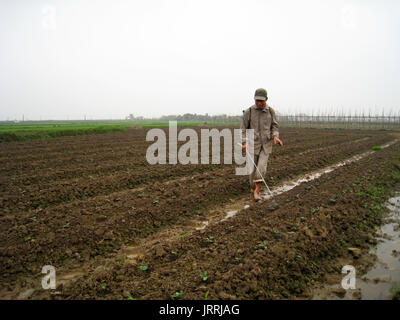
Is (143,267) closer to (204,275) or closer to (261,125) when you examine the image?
(204,275)

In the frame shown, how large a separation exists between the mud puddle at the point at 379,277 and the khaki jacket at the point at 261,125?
8.71ft

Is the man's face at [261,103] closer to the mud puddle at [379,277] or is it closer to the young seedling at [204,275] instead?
the mud puddle at [379,277]

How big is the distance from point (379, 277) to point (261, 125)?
345 cm

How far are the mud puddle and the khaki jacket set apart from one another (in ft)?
8.71

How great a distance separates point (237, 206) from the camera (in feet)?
18.8

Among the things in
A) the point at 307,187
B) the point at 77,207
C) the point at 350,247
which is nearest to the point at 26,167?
the point at 77,207

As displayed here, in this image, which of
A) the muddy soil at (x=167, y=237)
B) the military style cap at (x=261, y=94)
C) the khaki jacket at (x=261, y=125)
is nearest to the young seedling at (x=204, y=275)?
the muddy soil at (x=167, y=237)

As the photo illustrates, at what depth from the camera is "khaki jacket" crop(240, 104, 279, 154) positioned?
5.67 metres

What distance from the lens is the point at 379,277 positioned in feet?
10.4

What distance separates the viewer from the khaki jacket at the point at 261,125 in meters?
5.67

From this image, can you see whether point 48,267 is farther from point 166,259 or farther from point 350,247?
point 350,247

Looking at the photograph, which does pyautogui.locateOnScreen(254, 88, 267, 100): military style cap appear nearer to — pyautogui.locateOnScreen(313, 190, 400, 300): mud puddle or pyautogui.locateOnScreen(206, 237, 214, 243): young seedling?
pyautogui.locateOnScreen(206, 237, 214, 243): young seedling

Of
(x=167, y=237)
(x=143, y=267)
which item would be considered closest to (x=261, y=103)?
(x=167, y=237)

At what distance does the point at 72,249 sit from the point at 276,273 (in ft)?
9.49
